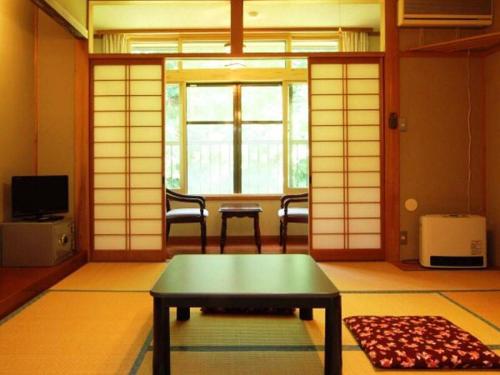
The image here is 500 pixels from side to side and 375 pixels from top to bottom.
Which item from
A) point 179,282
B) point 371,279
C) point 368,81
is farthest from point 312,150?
point 179,282

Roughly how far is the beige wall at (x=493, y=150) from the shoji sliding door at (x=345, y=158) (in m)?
1.05

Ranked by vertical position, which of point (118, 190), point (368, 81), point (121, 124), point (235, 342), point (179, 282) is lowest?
point (235, 342)

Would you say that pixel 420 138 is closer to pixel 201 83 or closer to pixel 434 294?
pixel 434 294

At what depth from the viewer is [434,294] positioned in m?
3.21

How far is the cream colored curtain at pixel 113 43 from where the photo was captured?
19.9ft

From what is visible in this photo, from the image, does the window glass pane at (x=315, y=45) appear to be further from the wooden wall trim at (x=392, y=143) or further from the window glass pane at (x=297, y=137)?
the wooden wall trim at (x=392, y=143)

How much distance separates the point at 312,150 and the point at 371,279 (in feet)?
5.02

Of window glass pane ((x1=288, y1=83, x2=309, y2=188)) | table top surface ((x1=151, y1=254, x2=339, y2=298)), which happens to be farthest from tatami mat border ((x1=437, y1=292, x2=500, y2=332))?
window glass pane ((x1=288, y1=83, x2=309, y2=188))

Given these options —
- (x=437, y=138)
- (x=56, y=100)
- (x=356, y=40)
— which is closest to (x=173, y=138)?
(x=56, y=100)

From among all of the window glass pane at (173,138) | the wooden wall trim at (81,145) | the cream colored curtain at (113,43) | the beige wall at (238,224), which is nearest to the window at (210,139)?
the window glass pane at (173,138)

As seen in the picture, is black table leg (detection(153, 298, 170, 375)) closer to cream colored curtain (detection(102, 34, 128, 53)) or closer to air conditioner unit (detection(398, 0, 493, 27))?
air conditioner unit (detection(398, 0, 493, 27))

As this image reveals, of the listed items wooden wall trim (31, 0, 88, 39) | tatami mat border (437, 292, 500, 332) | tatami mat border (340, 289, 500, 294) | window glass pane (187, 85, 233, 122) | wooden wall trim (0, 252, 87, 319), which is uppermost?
wooden wall trim (31, 0, 88, 39)

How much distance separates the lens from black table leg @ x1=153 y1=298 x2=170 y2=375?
1801 millimetres

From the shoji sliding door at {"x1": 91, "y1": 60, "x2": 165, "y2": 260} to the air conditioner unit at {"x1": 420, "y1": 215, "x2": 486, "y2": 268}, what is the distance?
8.82 ft
